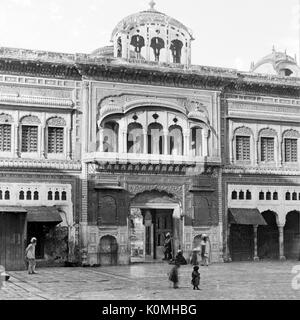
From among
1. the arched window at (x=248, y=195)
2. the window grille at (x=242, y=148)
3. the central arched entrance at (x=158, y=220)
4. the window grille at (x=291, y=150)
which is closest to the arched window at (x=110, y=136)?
the central arched entrance at (x=158, y=220)

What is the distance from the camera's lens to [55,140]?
2367 cm

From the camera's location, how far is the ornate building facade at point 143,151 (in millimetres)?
23062

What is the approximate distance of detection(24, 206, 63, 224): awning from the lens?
22.1 metres

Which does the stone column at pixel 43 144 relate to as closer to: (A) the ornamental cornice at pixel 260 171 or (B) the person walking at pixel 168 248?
(B) the person walking at pixel 168 248

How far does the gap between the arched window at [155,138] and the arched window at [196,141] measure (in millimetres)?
1581

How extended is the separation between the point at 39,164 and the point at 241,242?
931 cm

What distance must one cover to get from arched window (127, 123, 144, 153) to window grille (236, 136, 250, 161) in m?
4.45

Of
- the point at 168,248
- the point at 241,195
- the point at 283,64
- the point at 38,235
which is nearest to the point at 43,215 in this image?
the point at 38,235

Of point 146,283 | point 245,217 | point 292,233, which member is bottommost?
point 146,283

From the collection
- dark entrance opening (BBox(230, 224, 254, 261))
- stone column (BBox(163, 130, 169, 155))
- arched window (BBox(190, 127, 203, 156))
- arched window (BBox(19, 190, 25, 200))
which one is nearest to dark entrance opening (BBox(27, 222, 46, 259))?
arched window (BBox(19, 190, 25, 200))

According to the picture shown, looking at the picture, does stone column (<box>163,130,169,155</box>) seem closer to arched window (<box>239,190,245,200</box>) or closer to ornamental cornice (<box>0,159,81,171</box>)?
ornamental cornice (<box>0,159,81,171</box>)

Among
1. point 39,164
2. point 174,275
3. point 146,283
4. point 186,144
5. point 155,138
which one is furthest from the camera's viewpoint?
point 186,144

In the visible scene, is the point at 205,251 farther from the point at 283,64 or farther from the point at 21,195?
the point at 283,64

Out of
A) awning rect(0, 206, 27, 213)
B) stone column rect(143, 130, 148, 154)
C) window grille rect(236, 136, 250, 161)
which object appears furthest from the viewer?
window grille rect(236, 136, 250, 161)
